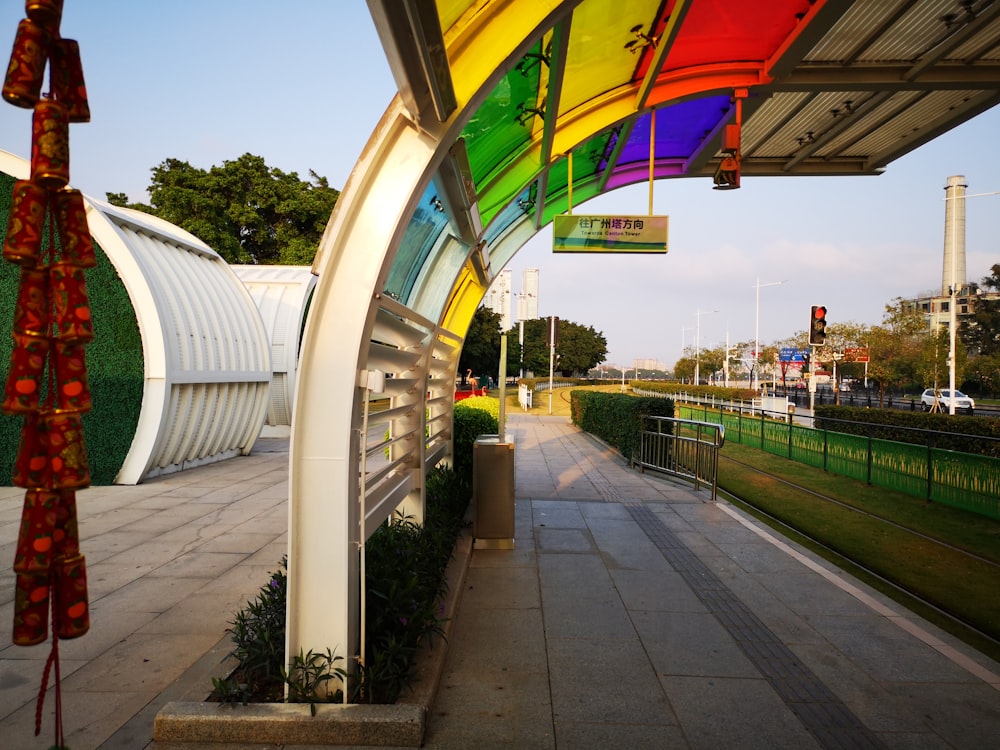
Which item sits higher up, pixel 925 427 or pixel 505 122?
pixel 505 122

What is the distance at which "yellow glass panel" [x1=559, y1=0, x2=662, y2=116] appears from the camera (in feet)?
15.2

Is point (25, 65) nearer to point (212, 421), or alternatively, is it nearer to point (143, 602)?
point (143, 602)

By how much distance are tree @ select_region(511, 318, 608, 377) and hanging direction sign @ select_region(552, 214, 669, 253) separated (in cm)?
7630

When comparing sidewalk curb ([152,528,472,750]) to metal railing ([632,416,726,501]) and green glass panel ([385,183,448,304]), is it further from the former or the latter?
metal railing ([632,416,726,501])

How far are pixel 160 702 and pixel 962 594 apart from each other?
645cm

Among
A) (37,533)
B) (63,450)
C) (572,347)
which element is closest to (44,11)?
(63,450)

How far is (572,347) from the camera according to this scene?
93562 millimetres

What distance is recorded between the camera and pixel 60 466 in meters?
Answer: 1.75

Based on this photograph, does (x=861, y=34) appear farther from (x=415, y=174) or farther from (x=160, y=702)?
(x=160, y=702)

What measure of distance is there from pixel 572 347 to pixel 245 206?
6442cm

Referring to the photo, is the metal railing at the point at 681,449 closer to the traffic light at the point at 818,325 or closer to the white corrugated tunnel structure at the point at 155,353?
the traffic light at the point at 818,325

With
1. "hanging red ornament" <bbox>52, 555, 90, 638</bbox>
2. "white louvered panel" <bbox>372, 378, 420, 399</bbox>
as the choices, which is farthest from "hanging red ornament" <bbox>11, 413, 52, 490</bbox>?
"white louvered panel" <bbox>372, 378, 420, 399</bbox>

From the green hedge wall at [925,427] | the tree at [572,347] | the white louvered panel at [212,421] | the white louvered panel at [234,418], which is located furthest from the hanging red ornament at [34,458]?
the tree at [572,347]

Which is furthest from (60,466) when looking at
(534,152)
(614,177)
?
(614,177)
